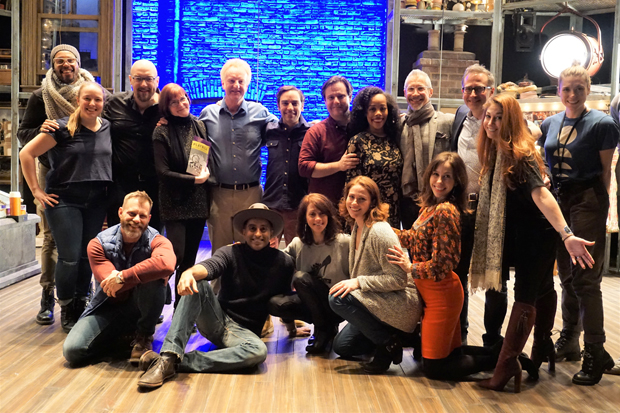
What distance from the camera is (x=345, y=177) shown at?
367cm

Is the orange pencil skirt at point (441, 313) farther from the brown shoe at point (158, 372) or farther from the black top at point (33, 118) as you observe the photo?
the black top at point (33, 118)

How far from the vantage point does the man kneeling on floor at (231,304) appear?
2.85 meters

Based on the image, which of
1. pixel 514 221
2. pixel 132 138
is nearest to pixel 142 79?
pixel 132 138

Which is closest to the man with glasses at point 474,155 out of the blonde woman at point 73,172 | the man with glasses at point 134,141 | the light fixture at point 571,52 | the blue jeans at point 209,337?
the blue jeans at point 209,337

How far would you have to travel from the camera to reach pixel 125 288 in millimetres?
3000

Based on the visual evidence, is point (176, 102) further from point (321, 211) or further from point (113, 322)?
point (113, 322)

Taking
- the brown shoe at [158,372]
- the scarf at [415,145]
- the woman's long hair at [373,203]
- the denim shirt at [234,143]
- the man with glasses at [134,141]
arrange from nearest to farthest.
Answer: the brown shoe at [158,372] → the woman's long hair at [373,203] → the scarf at [415,145] → the man with glasses at [134,141] → the denim shirt at [234,143]

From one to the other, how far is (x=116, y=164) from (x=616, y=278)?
16.3 feet

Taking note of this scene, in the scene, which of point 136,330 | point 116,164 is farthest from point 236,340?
point 116,164

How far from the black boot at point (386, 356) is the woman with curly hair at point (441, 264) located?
141 millimetres

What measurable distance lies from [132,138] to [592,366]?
2887 mm

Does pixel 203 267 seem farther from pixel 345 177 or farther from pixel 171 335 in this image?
pixel 345 177

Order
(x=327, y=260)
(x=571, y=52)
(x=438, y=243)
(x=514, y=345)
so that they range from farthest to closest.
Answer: (x=571, y=52)
(x=327, y=260)
(x=438, y=243)
(x=514, y=345)

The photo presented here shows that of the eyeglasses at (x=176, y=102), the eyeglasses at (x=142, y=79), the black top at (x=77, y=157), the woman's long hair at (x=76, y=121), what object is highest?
the eyeglasses at (x=142, y=79)
